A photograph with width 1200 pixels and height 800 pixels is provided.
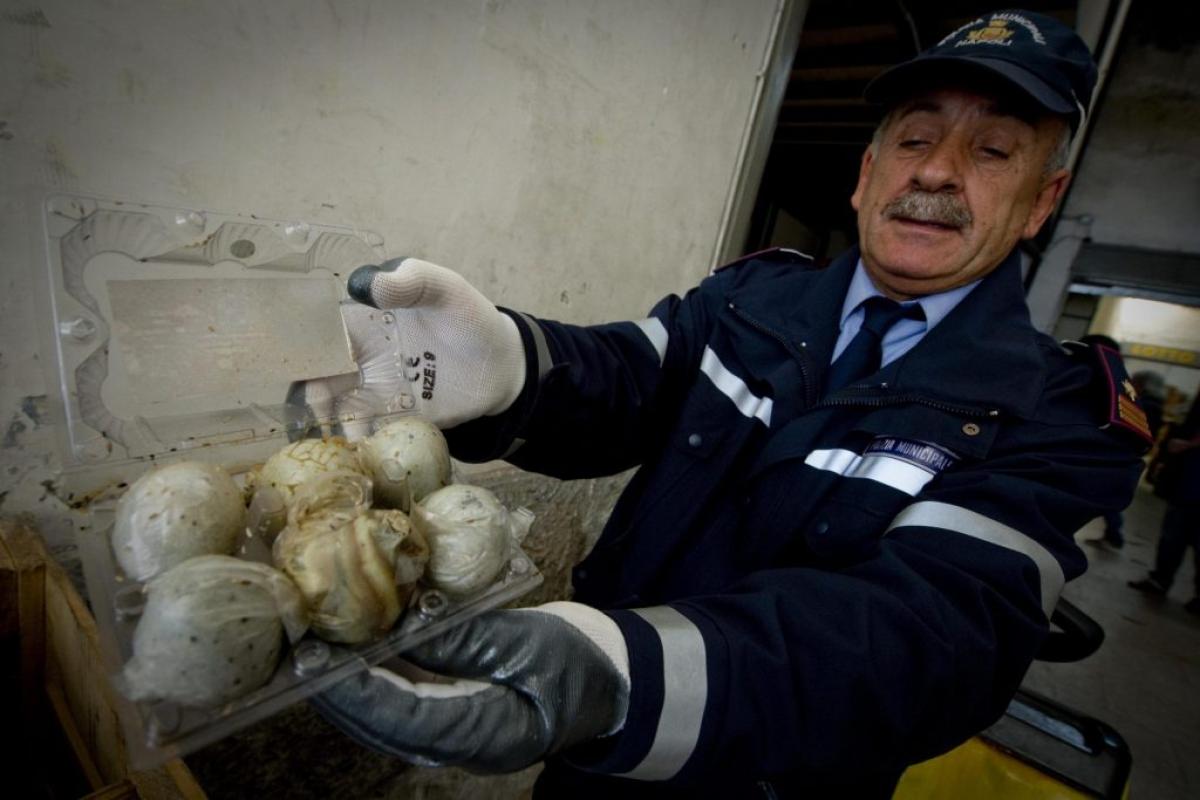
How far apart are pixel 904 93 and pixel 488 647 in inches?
51.3

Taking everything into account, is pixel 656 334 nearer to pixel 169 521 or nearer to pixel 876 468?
pixel 876 468

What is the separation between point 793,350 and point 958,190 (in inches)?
16.6

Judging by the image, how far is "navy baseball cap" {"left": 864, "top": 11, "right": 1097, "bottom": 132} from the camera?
2.95ft

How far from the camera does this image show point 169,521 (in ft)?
1.85

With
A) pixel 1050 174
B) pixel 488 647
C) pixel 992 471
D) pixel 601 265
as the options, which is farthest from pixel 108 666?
pixel 1050 174

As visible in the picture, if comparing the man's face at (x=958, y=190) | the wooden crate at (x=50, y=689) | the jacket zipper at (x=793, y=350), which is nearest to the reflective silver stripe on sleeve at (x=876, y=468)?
the jacket zipper at (x=793, y=350)

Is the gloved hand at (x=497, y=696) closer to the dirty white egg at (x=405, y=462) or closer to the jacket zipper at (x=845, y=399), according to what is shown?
the dirty white egg at (x=405, y=462)

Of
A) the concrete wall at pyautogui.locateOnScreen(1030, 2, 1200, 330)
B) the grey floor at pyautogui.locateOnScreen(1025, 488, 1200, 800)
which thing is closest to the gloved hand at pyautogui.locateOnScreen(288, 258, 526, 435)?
the grey floor at pyautogui.locateOnScreen(1025, 488, 1200, 800)

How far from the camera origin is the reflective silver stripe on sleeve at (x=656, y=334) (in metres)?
1.23

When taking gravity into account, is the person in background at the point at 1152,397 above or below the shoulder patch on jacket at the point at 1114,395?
below

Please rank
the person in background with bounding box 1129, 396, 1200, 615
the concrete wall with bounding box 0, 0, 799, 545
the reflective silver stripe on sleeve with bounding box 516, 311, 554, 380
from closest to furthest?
the concrete wall with bounding box 0, 0, 799, 545, the reflective silver stripe on sleeve with bounding box 516, 311, 554, 380, the person in background with bounding box 1129, 396, 1200, 615

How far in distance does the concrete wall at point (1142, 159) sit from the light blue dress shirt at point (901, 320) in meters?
5.51

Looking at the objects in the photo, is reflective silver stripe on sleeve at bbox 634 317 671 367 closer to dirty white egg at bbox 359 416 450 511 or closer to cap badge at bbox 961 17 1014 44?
dirty white egg at bbox 359 416 450 511

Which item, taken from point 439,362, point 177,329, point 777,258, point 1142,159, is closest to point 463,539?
point 439,362
